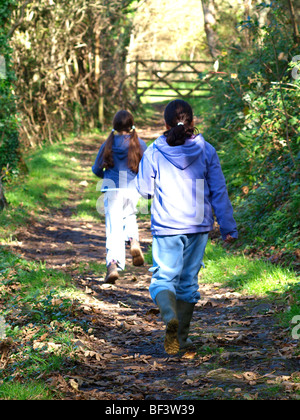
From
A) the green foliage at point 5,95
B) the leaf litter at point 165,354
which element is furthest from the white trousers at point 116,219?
the green foliage at point 5,95

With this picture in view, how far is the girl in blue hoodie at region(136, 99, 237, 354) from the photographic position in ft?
14.1

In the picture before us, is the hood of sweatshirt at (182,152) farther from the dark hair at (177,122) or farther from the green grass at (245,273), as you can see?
the green grass at (245,273)

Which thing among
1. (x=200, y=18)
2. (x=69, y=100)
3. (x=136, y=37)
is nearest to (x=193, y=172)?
(x=69, y=100)

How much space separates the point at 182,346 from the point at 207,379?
746 mm

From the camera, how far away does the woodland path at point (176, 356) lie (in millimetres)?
3652

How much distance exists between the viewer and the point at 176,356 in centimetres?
451

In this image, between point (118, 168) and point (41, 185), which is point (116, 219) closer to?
point (118, 168)

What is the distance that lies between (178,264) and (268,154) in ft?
16.3

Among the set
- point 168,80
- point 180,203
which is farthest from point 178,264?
point 168,80

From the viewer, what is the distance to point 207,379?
3.84 m

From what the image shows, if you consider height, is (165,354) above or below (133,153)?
below

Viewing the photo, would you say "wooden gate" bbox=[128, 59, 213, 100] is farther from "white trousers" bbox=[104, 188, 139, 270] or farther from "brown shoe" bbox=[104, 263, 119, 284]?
"brown shoe" bbox=[104, 263, 119, 284]

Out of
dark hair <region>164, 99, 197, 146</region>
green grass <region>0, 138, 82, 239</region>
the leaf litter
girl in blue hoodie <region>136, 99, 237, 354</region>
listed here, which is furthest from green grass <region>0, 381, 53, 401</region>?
green grass <region>0, 138, 82, 239</region>
